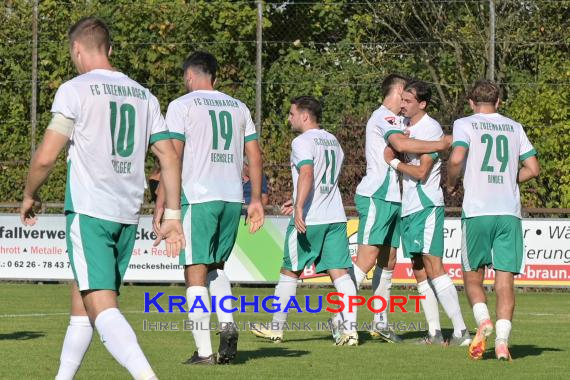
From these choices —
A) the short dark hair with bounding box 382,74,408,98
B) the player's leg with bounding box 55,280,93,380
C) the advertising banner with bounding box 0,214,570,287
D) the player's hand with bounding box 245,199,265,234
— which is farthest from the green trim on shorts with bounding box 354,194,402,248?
the advertising banner with bounding box 0,214,570,287

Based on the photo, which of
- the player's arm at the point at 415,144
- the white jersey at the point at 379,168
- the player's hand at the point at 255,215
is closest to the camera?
the player's hand at the point at 255,215

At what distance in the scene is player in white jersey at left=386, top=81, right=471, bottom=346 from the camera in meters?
11.3

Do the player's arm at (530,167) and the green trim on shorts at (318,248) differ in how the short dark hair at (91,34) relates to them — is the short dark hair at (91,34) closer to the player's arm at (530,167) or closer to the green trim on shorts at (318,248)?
the player's arm at (530,167)

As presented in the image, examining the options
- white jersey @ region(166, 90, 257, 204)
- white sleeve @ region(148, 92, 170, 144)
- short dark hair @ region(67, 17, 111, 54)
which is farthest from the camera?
white jersey @ region(166, 90, 257, 204)

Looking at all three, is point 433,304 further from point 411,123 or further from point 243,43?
point 243,43

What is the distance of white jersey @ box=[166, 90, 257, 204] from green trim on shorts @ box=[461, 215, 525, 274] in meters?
1.76

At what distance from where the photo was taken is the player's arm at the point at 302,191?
11.1 m

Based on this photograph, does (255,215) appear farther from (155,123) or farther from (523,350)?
(523,350)

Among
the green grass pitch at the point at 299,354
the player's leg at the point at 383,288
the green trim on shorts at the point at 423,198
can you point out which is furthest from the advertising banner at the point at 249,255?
the green trim on shorts at the point at 423,198

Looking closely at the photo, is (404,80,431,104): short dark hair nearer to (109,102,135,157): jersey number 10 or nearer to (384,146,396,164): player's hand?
(384,146,396,164): player's hand

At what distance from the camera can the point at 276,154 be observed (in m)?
21.9

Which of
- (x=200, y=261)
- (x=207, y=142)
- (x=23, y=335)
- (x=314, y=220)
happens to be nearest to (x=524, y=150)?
(x=314, y=220)

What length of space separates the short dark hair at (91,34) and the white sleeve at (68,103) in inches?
11.9

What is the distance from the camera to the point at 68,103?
7.14m
